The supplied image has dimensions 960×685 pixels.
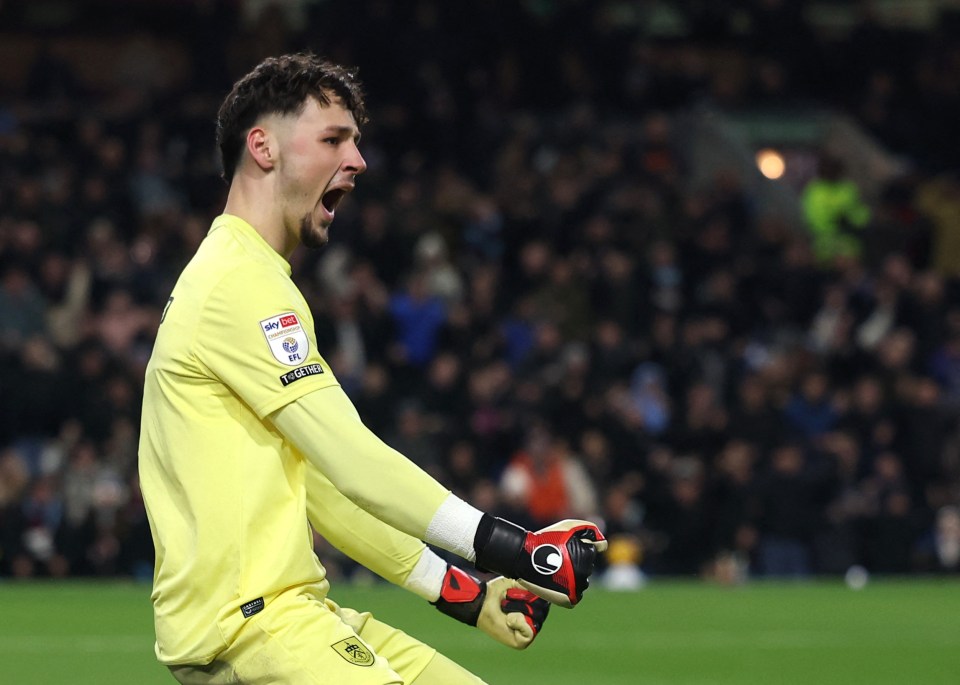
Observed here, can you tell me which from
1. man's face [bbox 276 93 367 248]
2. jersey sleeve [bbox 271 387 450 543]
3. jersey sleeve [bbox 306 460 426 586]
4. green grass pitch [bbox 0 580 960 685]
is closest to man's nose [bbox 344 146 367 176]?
man's face [bbox 276 93 367 248]

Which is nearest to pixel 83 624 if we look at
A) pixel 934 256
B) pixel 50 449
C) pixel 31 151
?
pixel 50 449

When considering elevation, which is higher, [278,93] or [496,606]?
[278,93]

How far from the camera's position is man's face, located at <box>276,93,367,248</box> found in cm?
375

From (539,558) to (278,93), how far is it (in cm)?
116

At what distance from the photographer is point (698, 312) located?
1817 centimetres

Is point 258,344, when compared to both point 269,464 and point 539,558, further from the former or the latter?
point 539,558

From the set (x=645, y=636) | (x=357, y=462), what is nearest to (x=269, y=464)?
(x=357, y=462)

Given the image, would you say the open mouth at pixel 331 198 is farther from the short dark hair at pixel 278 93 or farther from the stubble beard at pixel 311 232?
the short dark hair at pixel 278 93

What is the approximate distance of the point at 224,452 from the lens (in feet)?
11.8

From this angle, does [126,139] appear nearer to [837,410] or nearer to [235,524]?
[837,410]

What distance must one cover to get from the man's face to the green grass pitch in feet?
19.1

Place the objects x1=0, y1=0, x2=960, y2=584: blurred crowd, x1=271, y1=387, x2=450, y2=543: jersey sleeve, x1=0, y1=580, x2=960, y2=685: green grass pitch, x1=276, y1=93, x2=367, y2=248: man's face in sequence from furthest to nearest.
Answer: x1=0, y1=0, x2=960, y2=584: blurred crowd, x1=0, y1=580, x2=960, y2=685: green grass pitch, x1=276, y1=93, x2=367, y2=248: man's face, x1=271, y1=387, x2=450, y2=543: jersey sleeve

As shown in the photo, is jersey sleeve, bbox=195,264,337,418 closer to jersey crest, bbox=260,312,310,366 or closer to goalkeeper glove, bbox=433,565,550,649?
jersey crest, bbox=260,312,310,366

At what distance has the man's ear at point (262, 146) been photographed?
3.76 metres
